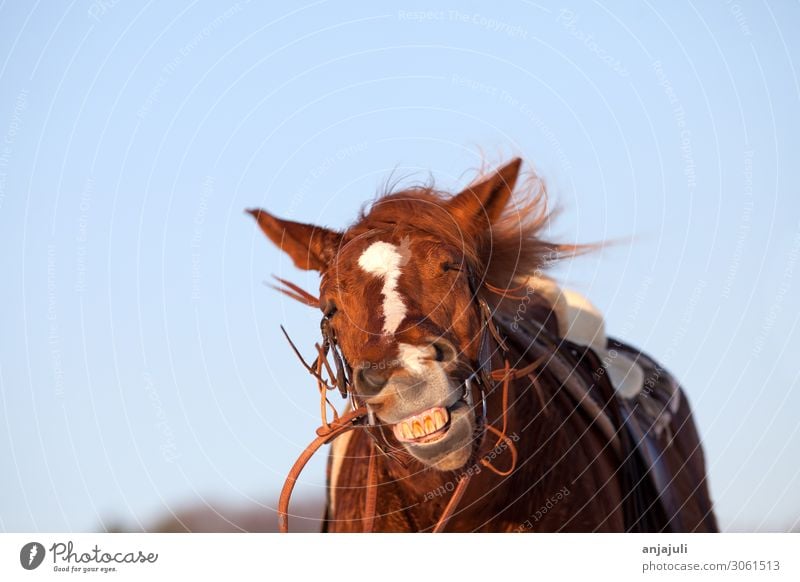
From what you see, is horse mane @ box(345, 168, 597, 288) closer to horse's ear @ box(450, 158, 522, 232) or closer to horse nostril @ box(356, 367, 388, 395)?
horse's ear @ box(450, 158, 522, 232)

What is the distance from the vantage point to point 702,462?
6262mm

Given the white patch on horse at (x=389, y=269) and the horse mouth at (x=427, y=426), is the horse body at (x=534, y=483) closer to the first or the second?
the horse mouth at (x=427, y=426)

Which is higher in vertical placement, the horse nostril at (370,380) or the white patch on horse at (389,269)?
the white patch on horse at (389,269)

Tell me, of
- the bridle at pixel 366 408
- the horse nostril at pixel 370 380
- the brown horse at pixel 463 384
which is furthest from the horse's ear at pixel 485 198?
the horse nostril at pixel 370 380

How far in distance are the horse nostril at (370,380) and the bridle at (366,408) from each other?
0.43ft

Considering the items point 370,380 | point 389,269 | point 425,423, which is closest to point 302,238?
point 389,269

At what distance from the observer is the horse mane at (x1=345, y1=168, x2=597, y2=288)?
4082 mm

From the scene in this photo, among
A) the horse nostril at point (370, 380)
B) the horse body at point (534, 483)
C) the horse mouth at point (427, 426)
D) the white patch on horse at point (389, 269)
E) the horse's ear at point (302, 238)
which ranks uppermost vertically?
the horse's ear at point (302, 238)

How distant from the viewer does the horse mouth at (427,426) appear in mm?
3627

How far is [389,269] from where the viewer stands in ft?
A: 12.6

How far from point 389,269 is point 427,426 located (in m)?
0.61

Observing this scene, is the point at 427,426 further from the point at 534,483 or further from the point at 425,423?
the point at 534,483
